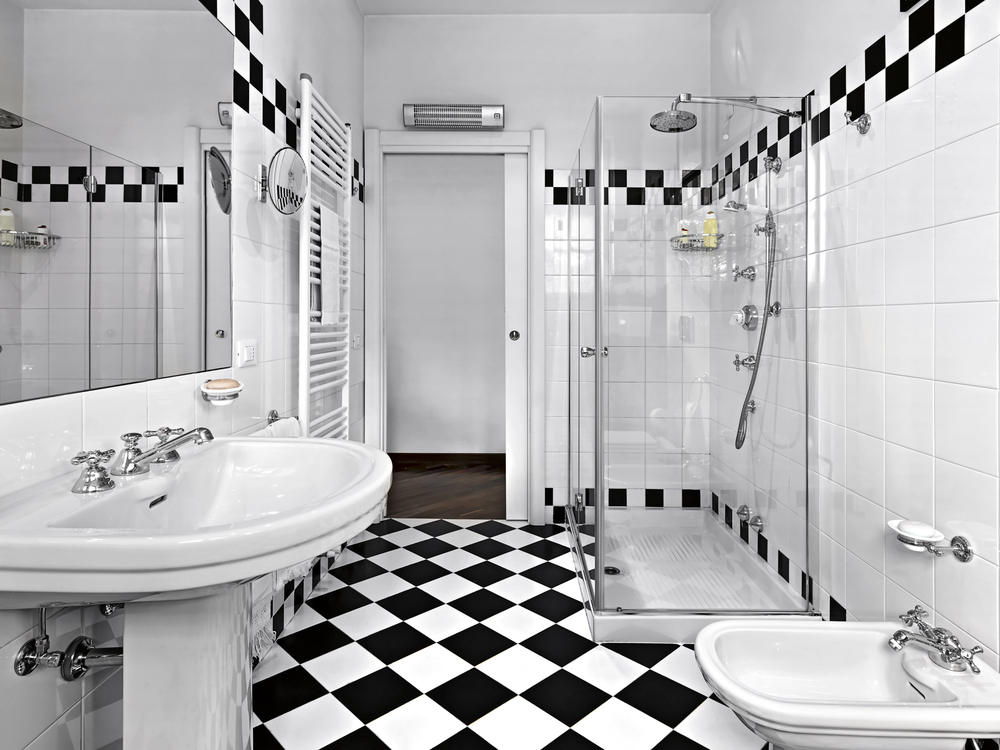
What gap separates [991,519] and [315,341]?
210 centimetres

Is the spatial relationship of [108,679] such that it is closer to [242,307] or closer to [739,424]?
[242,307]

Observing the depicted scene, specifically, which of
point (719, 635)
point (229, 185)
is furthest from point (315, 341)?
point (719, 635)

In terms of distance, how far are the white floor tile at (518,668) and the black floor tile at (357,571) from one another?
0.80 m

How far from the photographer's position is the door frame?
2.96 meters

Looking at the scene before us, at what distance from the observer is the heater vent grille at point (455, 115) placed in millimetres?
2898

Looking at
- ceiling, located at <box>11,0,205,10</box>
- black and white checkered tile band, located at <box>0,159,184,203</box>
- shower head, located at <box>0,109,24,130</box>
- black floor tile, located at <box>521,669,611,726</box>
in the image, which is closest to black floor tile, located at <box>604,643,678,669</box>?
black floor tile, located at <box>521,669,611,726</box>

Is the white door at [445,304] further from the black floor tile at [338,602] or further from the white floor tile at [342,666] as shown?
the white floor tile at [342,666]

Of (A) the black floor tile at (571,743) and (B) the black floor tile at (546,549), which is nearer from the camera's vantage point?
(A) the black floor tile at (571,743)

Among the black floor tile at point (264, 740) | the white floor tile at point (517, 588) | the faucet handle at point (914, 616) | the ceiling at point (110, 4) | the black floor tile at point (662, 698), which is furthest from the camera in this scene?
the white floor tile at point (517, 588)

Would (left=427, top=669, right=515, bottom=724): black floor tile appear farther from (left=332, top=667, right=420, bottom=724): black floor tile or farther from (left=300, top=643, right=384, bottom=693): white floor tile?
(left=300, top=643, right=384, bottom=693): white floor tile

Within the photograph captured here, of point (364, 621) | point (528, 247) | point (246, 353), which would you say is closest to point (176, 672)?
point (246, 353)

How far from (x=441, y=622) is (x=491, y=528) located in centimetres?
99

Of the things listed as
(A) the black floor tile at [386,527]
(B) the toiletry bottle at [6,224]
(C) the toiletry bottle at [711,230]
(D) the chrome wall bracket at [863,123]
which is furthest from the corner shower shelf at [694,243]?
(A) the black floor tile at [386,527]

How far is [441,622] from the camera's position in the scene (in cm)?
199
